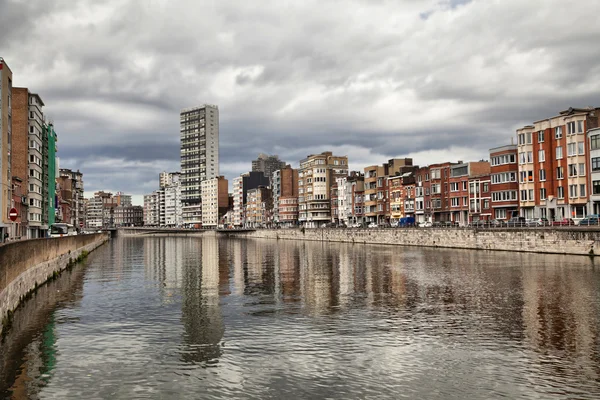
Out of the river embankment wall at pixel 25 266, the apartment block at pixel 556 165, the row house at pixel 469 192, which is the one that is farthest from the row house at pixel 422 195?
the river embankment wall at pixel 25 266

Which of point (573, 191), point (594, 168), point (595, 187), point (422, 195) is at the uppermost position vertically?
point (594, 168)

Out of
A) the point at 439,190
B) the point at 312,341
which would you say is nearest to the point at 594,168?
the point at 439,190

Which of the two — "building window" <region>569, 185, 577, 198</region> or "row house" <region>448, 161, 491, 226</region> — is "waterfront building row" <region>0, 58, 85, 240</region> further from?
"building window" <region>569, 185, 577, 198</region>

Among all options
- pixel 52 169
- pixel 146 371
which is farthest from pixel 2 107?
pixel 146 371

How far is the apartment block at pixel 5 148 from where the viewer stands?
87312 millimetres

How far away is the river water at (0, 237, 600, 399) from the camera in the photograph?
2030cm

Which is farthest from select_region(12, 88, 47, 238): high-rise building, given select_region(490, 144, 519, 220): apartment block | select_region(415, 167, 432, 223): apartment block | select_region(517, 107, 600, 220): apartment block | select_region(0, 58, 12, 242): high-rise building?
select_region(517, 107, 600, 220): apartment block

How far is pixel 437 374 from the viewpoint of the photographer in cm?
2164

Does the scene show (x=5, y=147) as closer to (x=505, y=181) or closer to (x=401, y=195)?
→ (x=505, y=181)

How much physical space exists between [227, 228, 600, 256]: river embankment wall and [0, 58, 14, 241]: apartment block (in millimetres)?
78937

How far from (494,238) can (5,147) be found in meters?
85.2

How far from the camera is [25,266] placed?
130 feet

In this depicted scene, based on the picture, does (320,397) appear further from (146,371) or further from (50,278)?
(50,278)

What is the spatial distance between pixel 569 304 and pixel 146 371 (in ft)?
93.8
